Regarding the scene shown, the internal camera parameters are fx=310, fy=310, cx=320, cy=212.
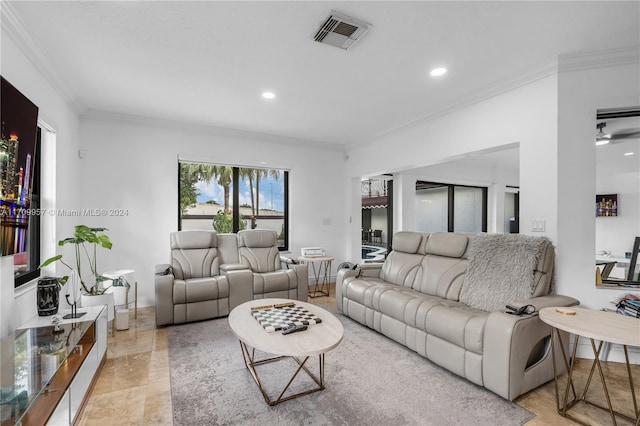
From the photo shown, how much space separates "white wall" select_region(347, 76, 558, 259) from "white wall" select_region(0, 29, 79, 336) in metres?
4.03

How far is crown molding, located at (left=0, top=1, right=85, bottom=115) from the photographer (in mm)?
2043

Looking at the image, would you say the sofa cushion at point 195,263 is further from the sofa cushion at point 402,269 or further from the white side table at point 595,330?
the white side table at point 595,330

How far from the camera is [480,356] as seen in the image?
2.16 meters

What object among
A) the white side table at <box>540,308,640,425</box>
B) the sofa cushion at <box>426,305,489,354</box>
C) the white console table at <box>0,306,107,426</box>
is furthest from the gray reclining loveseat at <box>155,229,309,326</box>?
the white side table at <box>540,308,640,425</box>

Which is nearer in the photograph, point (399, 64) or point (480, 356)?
point (480, 356)

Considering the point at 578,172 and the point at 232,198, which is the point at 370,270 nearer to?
the point at 578,172

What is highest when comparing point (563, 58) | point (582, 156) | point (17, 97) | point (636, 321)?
point (563, 58)

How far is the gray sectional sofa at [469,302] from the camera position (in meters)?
2.06

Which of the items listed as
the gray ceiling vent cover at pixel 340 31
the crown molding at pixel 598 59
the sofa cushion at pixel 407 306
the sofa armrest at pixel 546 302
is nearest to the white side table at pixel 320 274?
the sofa cushion at pixel 407 306

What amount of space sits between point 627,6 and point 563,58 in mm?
607

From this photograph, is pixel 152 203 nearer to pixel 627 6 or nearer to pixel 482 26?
pixel 482 26

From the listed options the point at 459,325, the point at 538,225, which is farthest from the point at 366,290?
the point at 538,225

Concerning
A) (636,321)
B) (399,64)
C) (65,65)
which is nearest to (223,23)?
(399,64)

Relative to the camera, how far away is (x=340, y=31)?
2.27m
